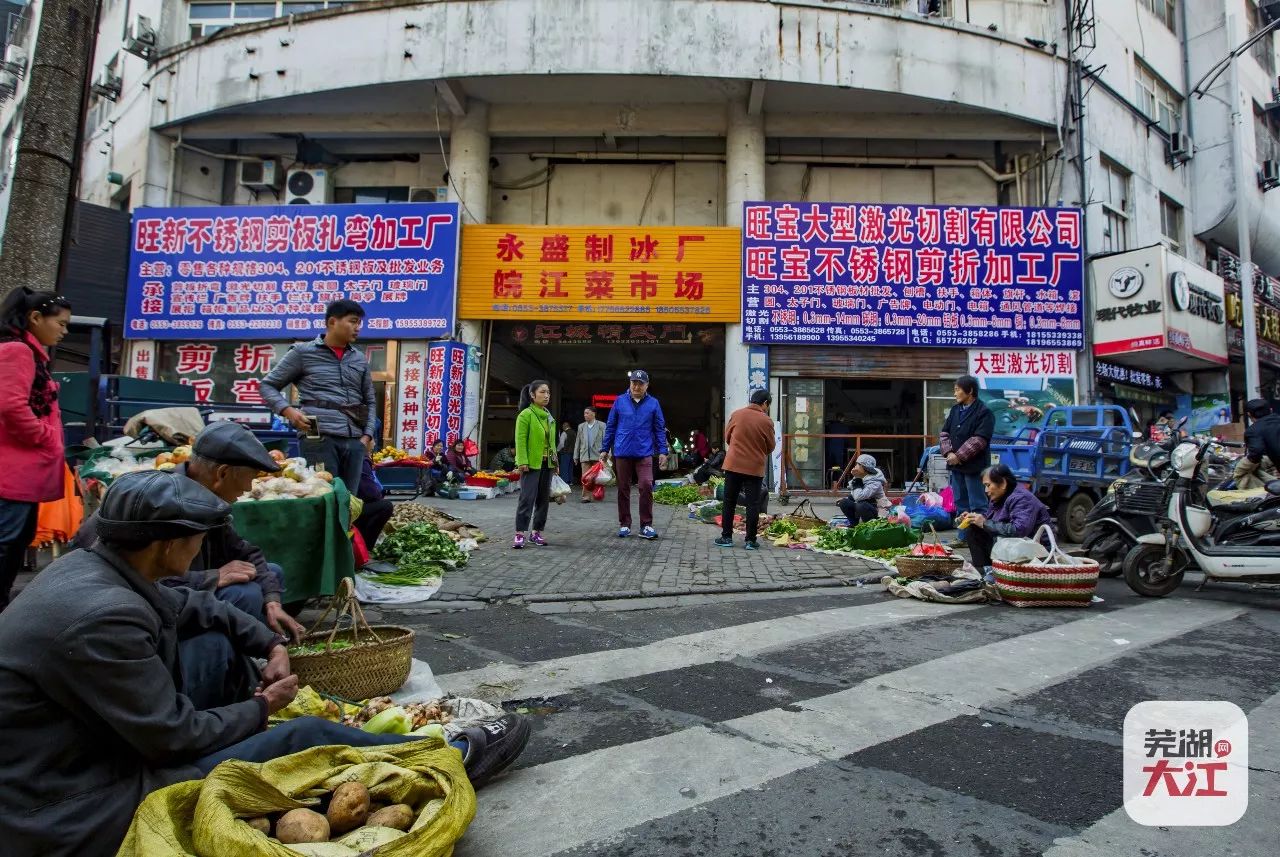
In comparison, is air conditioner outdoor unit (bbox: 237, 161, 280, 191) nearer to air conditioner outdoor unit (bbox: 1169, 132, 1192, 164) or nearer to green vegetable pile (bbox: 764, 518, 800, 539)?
green vegetable pile (bbox: 764, 518, 800, 539)

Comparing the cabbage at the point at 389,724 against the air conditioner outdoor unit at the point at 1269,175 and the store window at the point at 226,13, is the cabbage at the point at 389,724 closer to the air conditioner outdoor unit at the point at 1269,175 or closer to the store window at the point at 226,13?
the store window at the point at 226,13

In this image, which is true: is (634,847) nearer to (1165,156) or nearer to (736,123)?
(736,123)

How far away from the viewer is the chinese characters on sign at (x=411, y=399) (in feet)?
47.3

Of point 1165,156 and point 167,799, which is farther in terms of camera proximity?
point 1165,156

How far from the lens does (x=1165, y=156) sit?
17781 millimetres

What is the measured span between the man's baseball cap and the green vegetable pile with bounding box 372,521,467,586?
292 cm

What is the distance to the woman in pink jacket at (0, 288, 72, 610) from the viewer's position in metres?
3.53

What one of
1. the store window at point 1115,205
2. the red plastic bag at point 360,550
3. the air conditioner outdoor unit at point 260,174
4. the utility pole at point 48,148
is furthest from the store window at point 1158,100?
the utility pole at point 48,148

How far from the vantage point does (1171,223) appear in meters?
18.2

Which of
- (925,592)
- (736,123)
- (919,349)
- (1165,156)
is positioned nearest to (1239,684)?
(925,592)

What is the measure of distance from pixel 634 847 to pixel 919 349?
44.9 feet

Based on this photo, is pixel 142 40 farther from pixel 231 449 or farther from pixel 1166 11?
pixel 1166 11

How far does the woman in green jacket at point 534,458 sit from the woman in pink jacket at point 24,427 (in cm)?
390

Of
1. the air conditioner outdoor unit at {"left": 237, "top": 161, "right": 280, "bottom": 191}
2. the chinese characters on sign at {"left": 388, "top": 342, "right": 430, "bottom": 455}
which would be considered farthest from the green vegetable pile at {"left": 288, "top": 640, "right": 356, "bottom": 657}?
the air conditioner outdoor unit at {"left": 237, "top": 161, "right": 280, "bottom": 191}
